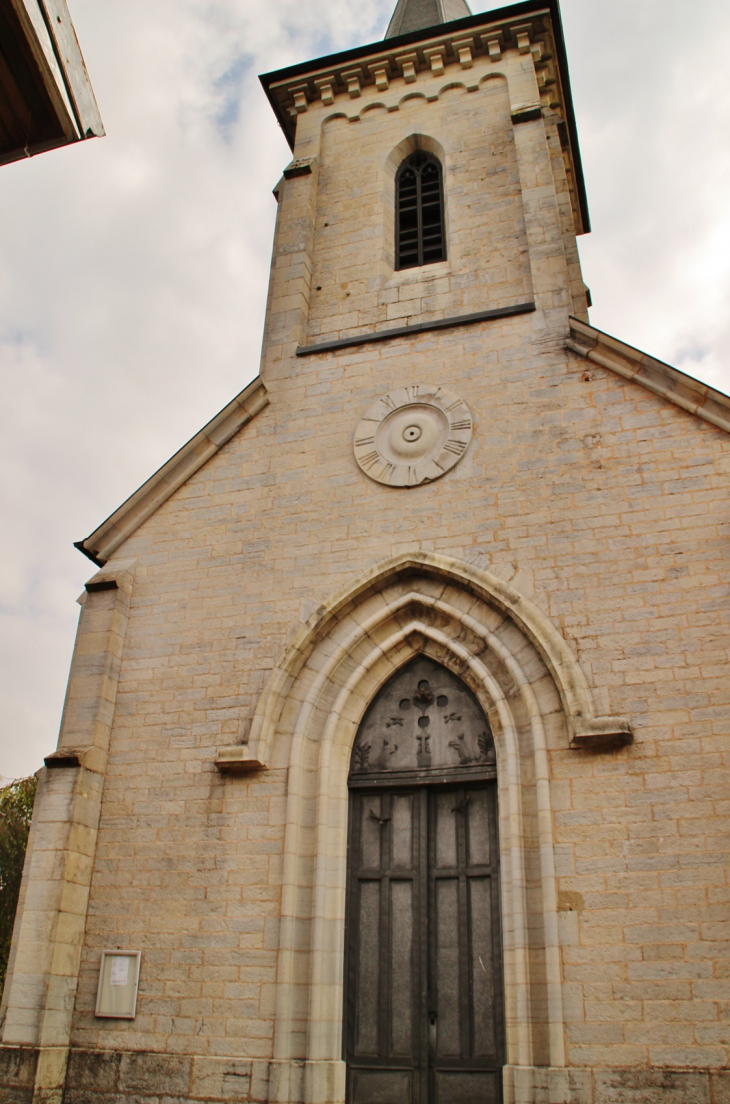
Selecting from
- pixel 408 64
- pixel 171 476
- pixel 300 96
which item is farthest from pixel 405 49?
pixel 171 476

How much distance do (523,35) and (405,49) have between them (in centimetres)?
168

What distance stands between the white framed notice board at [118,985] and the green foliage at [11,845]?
9329 mm

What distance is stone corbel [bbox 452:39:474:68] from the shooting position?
12930 millimetres

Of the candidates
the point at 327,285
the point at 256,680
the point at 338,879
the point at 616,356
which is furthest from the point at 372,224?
the point at 338,879

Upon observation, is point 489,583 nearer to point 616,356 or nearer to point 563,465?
point 563,465

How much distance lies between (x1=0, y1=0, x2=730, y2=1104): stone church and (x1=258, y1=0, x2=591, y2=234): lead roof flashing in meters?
3.25

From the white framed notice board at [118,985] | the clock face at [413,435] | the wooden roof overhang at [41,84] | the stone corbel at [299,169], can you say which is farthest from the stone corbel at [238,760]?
the stone corbel at [299,169]

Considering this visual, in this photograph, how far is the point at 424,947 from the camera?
790 centimetres

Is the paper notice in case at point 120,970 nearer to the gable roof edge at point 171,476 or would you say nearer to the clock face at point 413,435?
the gable roof edge at point 171,476

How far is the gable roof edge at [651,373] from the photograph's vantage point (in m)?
8.66

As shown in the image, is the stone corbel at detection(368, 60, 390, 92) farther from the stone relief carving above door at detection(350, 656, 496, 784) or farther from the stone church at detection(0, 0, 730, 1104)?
the stone relief carving above door at detection(350, 656, 496, 784)

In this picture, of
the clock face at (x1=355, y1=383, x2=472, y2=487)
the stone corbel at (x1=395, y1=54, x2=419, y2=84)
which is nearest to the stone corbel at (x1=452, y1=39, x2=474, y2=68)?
the stone corbel at (x1=395, y1=54, x2=419, y2=84)

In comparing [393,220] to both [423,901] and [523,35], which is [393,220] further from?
[423,901]

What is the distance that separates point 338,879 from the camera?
8148mm
